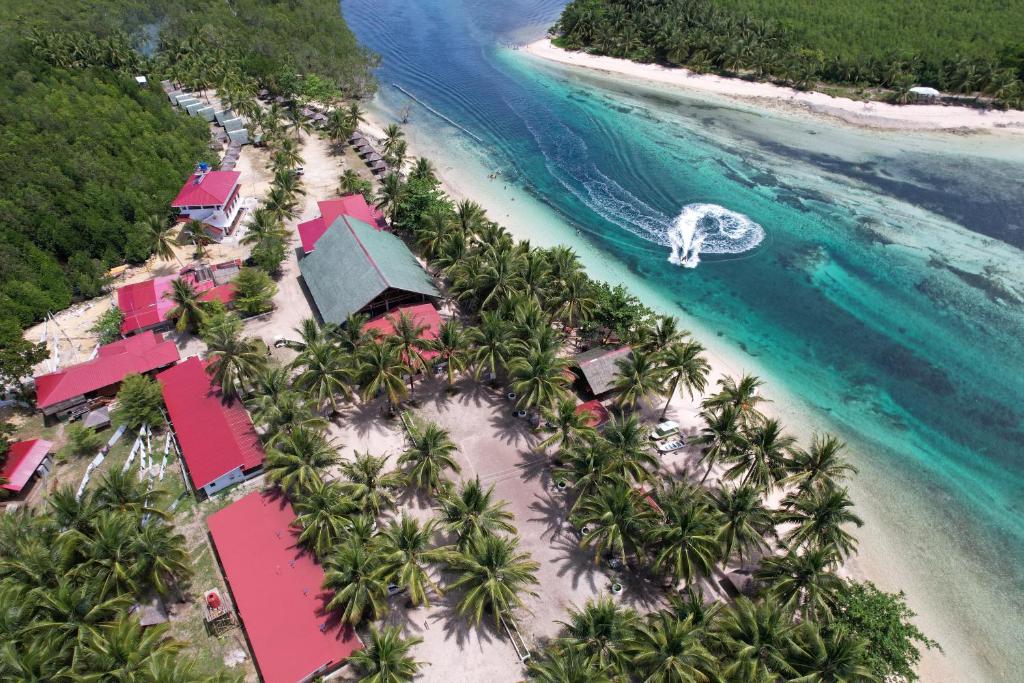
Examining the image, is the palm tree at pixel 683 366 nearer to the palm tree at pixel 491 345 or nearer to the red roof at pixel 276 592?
the palm tree at pixel 491 345

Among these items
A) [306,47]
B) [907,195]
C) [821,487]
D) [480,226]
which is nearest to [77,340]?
[480,226]

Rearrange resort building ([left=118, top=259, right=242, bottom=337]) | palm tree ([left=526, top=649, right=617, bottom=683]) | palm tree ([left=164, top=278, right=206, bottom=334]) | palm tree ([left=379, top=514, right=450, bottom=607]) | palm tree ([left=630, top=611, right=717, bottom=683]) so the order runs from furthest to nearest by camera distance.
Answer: resort building ([left=118, top=259, right=242, bottom=337]), palm tree ([left=164, top=278, right=206, bottom=334]), palm tree ([left=379, top=514, right=450, bottom=607]), palm tree ([left=630, top=611, right=717, bottom=683]), palm tree ([left=526, top=649, right=617, bottom=683])

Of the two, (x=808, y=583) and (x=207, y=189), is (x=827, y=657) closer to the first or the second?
(x=808, y=583)

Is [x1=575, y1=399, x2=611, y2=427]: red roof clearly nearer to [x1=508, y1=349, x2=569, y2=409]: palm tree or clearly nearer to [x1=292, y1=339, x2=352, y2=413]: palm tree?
[x1=508, y1=349, x2=569, y2=409]: palm tree

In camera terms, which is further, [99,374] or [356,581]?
[99,374]

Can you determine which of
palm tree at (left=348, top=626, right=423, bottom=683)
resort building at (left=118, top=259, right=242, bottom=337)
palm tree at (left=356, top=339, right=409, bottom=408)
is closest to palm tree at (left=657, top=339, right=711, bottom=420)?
palm tree at (left=356, top=339, right=409, bottom=408)

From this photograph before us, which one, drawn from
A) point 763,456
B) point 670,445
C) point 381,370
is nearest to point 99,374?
point 381,370
